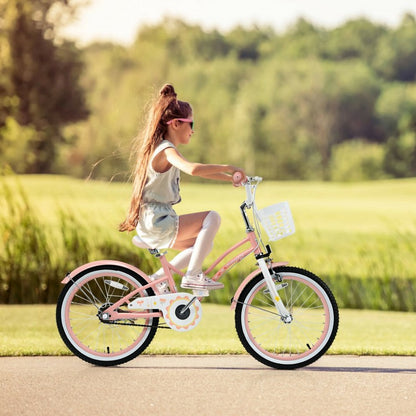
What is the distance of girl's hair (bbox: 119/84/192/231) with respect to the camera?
482cm

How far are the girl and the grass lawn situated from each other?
1.02 metres

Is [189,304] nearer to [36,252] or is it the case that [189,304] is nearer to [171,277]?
[171,277]

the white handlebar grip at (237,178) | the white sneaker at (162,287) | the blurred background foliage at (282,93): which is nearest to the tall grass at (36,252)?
the white sneaker at (162,287)

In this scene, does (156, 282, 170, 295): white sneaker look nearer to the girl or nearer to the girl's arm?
the girl

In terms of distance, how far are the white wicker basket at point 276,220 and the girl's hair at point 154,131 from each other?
72cm

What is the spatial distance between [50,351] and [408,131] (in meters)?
26.4

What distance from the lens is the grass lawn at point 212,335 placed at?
222 inches

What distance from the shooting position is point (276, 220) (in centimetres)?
470

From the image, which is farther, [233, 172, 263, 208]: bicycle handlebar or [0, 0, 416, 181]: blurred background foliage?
[0, 0, 416, 181]: blurred background foliage

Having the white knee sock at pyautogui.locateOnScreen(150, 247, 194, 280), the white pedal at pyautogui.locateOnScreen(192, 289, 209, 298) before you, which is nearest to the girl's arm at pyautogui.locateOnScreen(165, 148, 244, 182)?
the white knee sock at pyautogui.locateOnScreen(150, 247, 194, 280)

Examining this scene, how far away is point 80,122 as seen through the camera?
2205cm

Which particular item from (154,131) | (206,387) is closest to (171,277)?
(206,387)

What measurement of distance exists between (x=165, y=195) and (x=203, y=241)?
35 cm

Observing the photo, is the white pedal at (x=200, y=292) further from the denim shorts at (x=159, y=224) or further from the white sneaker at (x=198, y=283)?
the denim shorts at (x=159, y=224)
